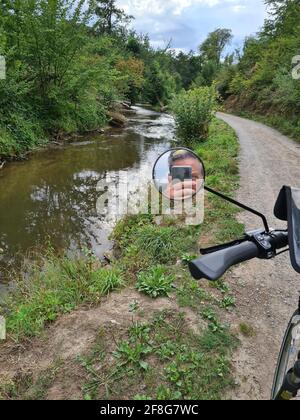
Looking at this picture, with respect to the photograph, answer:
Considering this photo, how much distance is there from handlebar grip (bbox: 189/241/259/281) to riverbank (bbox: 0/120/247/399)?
1.85 metres

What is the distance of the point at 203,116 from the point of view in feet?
41.1

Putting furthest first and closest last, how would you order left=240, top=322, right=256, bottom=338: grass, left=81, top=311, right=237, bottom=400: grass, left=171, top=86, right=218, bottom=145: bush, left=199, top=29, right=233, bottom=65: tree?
left=199, top=29, right=233, bottom=65: tree
left=171, top=86, right=218, bottom=145: bush
left=240, top=322, right=256, bottom=338: grass
left=81, top=311, right=237, bottom=400: grass

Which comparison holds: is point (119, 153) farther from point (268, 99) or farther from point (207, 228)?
point (268, 99)

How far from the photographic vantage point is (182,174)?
5.98 ft

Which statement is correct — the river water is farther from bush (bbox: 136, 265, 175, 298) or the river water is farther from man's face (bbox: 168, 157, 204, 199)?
man's face (bbox: 168, 157, 204, 199)

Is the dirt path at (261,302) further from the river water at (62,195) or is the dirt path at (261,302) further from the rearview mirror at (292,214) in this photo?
the river water at (62,195)

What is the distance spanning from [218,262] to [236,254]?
0.13 meters

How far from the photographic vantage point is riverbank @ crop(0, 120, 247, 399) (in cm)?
282

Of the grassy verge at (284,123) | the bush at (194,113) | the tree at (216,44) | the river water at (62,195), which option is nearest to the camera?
the river water at (62,195)

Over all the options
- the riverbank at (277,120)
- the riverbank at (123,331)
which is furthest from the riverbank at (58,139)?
the riverbank at (277,120)

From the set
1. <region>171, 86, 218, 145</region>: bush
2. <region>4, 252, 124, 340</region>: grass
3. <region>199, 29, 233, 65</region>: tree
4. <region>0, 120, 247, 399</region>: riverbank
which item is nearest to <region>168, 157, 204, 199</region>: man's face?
<region>0, 120, 247, 399</region>: riverbank

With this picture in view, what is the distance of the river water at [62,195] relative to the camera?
6.71 m

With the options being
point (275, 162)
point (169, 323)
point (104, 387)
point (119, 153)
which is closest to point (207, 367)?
point (169, 323)

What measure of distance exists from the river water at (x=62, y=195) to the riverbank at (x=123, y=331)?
1.59 m
